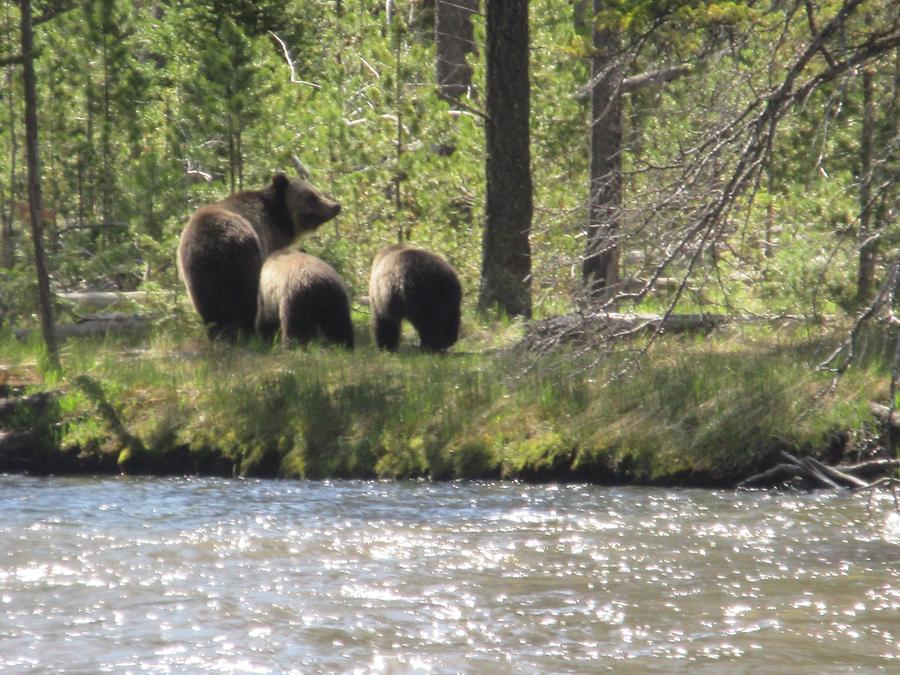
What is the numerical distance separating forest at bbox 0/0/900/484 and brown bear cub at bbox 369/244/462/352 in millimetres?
349

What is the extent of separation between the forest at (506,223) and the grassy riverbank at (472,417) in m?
0.02

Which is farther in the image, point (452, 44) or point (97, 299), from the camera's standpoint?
point (452, 44)

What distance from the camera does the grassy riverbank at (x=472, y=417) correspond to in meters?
8.78

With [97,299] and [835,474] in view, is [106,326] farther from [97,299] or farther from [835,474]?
[835,474]

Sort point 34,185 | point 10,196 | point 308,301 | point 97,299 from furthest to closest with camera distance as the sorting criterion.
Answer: point 10,196
point 97,299
point 308,301
point 34,185

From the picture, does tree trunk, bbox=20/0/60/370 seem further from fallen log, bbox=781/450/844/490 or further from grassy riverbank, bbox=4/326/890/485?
fallen log, bbox=781/450/844/490

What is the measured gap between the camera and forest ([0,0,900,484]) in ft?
28.1

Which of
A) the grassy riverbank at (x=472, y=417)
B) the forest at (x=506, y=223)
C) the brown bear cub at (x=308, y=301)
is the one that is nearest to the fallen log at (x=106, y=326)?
the forest at (x=506, y=223)

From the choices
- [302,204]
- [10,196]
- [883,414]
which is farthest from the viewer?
[10,196]

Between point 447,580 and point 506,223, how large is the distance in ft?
23.8

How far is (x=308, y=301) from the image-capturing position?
1112cm

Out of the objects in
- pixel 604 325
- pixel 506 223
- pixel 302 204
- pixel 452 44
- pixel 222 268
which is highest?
pixel 452 44

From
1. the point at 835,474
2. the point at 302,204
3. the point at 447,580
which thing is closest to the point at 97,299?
the point at 302,204

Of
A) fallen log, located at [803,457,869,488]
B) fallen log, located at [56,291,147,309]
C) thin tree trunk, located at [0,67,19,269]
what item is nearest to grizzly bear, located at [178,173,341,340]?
fallen log, located at [56,291,147,309]
